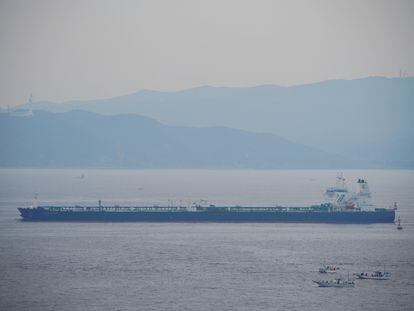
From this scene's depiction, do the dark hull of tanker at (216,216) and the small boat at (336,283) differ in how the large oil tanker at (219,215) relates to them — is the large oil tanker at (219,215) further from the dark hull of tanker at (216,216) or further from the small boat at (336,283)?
the small boat at (336,283)

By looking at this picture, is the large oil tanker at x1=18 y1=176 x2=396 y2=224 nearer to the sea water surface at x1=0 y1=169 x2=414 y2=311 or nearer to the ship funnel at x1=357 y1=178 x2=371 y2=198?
the ship funnel at x1=357 y1=178 x2=371 y2=198

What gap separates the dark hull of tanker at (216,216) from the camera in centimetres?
12562

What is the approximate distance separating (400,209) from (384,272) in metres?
78.1

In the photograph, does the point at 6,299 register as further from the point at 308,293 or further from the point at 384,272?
the point at 384,272

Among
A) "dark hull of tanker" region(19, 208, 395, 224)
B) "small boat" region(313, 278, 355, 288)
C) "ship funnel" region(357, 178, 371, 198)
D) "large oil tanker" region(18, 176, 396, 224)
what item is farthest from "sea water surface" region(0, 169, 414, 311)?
"ship funnel" region(357, 178, 371, 198)

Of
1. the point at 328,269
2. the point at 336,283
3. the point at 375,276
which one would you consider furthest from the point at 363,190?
the point at 336,283

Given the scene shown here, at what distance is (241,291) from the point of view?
71125 mm

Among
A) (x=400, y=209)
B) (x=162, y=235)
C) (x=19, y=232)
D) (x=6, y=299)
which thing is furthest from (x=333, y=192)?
(x=6, y=299)

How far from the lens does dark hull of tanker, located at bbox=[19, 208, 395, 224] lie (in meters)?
126

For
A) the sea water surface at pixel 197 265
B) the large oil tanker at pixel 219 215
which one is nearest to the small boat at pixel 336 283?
the sea water surface at pixel 197 265

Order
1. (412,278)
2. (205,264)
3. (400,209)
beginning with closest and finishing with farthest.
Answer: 1. (412,278)
2. (205,264)
3. (400,209)

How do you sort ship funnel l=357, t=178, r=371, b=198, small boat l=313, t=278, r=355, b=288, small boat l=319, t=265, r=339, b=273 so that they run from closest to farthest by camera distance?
small boat l=313, t=278, r=355, b=288
small boat l=319, t=265, r=339, b=273
ship funnel l=357, t=178, r=371, b=198

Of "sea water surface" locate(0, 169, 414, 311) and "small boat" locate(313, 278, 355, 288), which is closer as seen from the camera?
"sea water surface" locate(0, 169, 414, 311)

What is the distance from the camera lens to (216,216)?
127 metres
